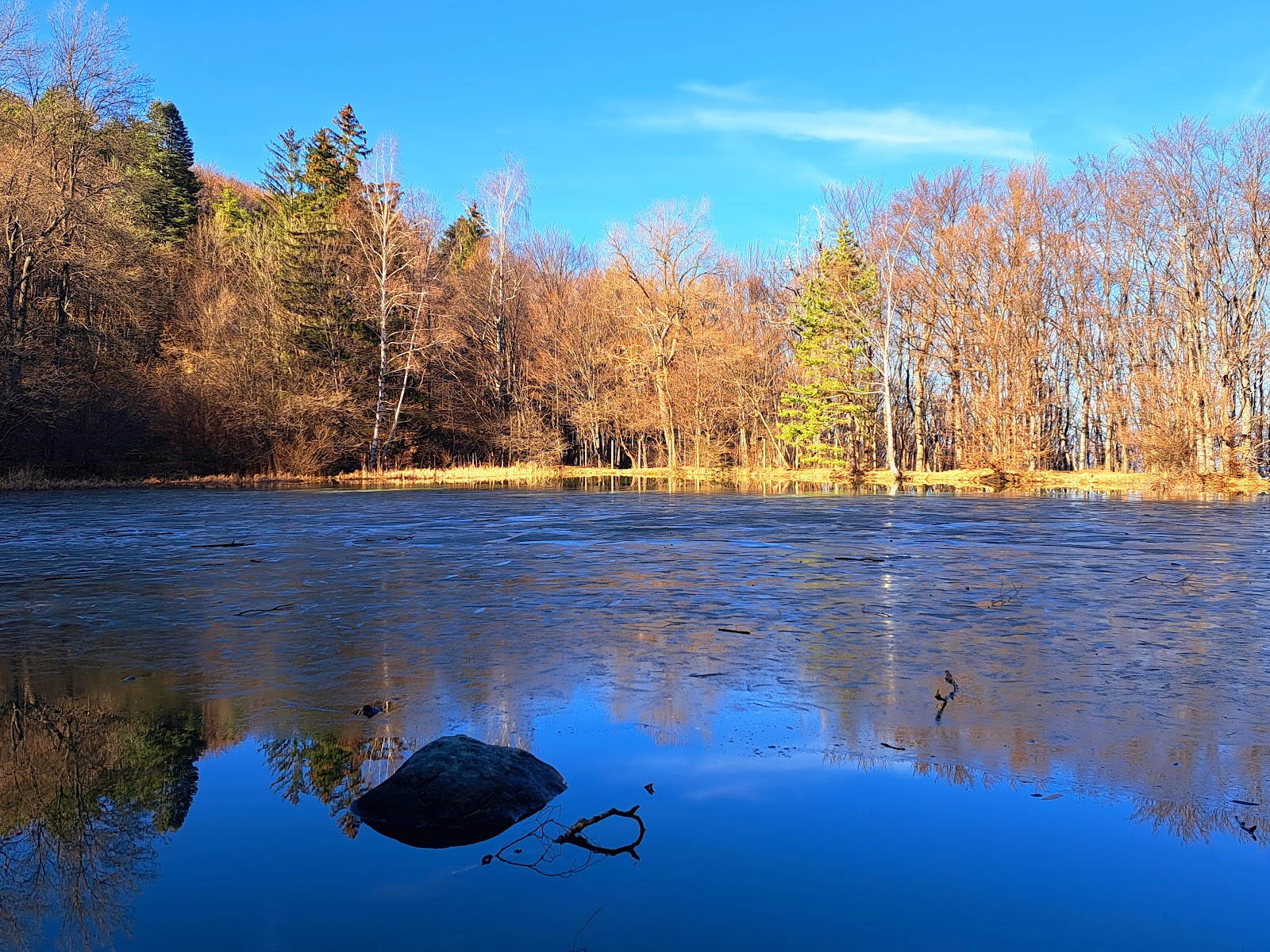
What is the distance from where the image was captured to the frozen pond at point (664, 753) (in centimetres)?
352

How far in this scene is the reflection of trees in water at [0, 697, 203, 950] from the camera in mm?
3609

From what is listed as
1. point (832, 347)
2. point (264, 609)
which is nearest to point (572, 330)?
point (832, 347)

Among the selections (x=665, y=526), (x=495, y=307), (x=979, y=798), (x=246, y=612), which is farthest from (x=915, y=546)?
(x=495, y=307)

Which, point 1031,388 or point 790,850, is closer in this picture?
point 790,850

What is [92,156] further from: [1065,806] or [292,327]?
[1065,806]

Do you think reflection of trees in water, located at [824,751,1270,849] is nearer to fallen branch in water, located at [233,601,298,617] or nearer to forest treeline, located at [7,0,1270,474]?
fallen branch in water, located at [233,601,298,617]

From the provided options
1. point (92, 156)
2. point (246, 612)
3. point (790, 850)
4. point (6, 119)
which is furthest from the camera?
point (92, 156)

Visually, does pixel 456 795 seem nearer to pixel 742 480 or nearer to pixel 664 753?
pixel 664 753

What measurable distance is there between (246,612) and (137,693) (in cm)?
292

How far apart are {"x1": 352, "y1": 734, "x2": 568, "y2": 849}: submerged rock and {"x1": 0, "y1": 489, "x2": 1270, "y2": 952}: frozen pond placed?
118 millimetres

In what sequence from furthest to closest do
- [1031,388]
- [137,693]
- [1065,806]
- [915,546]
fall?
[1031,388] < [915,546] < [137,693] < [1065,806]

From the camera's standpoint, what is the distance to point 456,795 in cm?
436

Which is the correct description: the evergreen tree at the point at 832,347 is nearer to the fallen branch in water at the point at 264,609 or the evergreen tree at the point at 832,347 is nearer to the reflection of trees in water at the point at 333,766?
the fallen branch in water at the point at 264,609

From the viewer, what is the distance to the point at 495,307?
52844 mm
